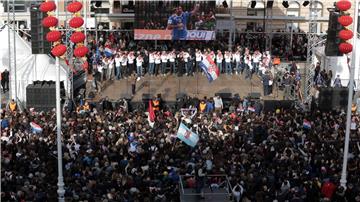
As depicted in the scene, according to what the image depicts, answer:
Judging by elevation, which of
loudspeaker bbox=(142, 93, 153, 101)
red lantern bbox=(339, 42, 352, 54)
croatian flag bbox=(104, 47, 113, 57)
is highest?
red lantern bbox=(339, 42, 352, 54)

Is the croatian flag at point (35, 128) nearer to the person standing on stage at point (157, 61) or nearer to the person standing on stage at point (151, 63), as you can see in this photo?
the person standing on stage at point (151, 63)

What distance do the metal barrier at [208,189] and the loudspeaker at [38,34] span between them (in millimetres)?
6856

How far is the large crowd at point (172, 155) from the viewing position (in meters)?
20.2

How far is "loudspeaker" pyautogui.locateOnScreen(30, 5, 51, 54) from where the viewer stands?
78.9ft

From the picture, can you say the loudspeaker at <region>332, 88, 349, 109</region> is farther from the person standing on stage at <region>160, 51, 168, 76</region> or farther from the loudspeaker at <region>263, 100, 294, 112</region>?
the person standing on stage at <region>160, 51, 168, 76</region>

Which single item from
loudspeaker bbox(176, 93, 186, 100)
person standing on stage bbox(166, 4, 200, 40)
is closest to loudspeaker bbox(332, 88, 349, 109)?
loudspeaker bbox(176, 93, 186, 100)

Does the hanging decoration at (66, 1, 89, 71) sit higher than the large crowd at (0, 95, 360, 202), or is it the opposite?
the hanging decoration at (66, 1, 89, 71)

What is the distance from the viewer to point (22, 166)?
2172 centimetres

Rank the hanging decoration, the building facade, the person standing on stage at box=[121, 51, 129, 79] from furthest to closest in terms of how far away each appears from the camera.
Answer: the building facade
the person standing on stage at box=[121, 51, 129, 79]
the hanging decoration

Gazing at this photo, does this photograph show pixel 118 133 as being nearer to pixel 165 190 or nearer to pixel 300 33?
pixel 165 190

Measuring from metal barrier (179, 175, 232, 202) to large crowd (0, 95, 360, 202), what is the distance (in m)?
0.10

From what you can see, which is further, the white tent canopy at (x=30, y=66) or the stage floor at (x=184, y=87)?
the stage floor at (x=184, y=87)

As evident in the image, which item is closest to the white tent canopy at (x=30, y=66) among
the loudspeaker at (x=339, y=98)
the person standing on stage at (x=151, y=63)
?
the person standing on stage at (x=151, y=63)

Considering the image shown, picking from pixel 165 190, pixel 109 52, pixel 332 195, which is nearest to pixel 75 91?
pixel 109 52
